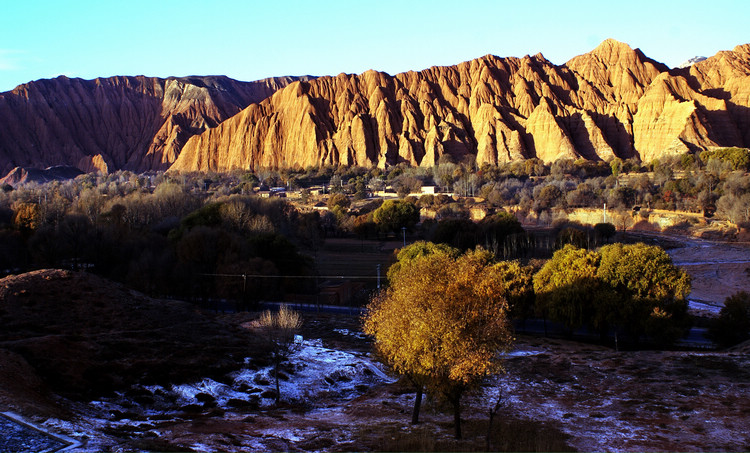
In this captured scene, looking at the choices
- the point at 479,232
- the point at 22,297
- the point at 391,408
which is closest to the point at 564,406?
the point at 391,408

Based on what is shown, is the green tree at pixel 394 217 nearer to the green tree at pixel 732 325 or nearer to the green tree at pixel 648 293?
the green tree at pixel 648 293

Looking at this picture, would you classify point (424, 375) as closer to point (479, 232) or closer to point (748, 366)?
point (748, 366)

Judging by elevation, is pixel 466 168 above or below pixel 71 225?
above

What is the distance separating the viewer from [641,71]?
146m

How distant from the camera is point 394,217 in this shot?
73875 millimetres

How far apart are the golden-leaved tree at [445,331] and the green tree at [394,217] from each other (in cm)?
5675

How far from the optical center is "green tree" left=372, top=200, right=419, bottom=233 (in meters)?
73.6

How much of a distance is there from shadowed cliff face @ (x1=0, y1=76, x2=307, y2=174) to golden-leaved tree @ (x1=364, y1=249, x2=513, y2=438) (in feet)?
540

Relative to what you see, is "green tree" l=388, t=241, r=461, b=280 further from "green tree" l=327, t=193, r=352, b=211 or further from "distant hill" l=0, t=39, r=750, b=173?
"distant hill" l=0, t=39, r=750, b=173

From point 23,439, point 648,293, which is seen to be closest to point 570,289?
point 648,293

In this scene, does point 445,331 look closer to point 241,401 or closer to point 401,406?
point 401,406

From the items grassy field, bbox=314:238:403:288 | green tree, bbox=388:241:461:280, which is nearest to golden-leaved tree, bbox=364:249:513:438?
green tree, bbox=388:241:461:280

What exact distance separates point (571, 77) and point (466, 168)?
163ft

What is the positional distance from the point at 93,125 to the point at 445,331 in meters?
196
